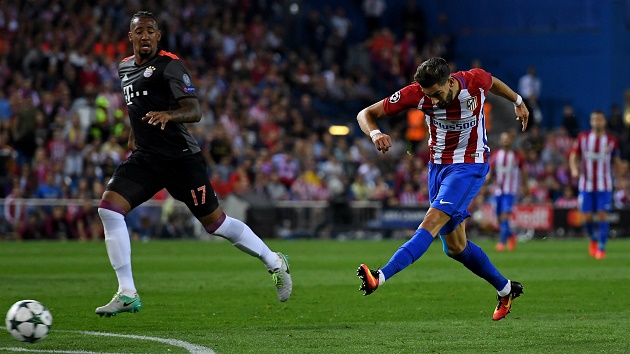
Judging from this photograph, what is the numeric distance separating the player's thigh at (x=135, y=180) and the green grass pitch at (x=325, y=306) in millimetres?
1051

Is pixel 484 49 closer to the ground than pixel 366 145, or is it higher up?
higher up

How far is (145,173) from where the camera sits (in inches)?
387

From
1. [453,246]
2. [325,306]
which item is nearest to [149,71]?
[453,246]

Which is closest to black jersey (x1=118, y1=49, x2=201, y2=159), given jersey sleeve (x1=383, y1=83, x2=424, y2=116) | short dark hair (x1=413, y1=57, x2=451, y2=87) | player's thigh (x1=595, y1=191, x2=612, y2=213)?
jersey sleeve (x1=383, y1=83, x2=424, y2=116)

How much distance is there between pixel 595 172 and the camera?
19.8 m

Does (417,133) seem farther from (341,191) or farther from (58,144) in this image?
(58,144)

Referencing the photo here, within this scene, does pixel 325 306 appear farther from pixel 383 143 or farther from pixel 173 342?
pixel 173 342

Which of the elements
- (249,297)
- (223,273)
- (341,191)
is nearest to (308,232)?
(341,191)

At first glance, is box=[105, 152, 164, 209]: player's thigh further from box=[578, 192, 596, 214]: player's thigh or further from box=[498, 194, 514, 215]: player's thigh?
box=[498, 194, 514, 215]: player's thigh

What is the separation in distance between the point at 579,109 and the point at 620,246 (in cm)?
1351

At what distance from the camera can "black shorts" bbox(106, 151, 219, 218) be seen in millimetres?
9766

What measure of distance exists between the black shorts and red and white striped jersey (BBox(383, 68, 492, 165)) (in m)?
1.69

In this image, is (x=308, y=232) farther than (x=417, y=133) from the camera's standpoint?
No

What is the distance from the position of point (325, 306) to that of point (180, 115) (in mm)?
2748
